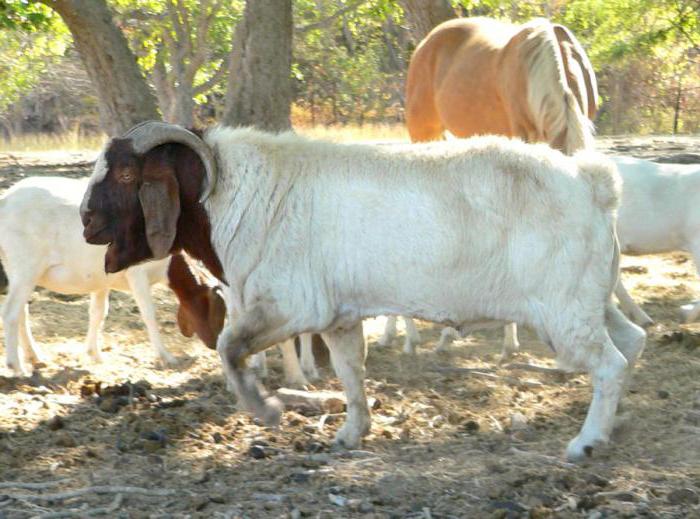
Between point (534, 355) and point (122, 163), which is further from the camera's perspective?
point (534, 355)

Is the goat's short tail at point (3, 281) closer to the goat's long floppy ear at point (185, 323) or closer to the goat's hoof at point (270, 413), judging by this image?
the goat's long floppy ear at point (185, 323)

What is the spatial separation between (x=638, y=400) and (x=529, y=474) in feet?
6.26

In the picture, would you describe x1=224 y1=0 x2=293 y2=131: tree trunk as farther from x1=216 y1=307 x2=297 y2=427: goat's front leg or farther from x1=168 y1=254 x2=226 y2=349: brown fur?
x1=216 y1=307 x2=297 y2=427: goat's front leg

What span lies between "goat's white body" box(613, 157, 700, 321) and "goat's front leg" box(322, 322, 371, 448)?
3620 millimetres

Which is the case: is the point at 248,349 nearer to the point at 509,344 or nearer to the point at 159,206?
the point at 159,206

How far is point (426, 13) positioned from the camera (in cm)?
1227

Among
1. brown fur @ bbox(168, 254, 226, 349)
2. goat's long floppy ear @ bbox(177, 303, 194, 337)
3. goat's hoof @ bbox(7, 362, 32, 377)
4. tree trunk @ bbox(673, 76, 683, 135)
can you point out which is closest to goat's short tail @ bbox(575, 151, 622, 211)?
brown fur @ bbox(168, 254, 226, 349)

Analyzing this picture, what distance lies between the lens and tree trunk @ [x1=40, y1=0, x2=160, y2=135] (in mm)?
8820

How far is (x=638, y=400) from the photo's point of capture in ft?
22.3

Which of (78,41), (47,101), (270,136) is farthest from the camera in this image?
(47,101)

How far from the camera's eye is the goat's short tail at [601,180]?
551 cm

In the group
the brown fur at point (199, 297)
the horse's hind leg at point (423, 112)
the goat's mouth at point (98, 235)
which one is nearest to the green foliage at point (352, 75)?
the horse's hind leg at point (423, 112)

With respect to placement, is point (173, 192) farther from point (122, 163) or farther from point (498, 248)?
point (498, 248)

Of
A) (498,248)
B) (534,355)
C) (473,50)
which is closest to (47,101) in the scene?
(473,50)
